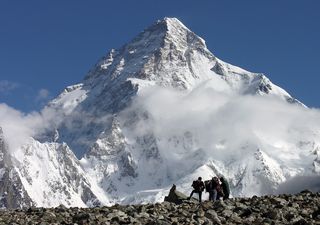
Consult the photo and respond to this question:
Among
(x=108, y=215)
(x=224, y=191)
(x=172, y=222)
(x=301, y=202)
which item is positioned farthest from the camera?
(x=224, y=191)

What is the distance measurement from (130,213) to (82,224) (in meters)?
4.37

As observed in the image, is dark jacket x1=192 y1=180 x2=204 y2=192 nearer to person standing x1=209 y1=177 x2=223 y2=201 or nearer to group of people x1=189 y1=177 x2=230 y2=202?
group of people x1=189 y1=177 x2=230 y2=202

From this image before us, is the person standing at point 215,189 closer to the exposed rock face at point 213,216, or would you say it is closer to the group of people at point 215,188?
the group of people at point 215,188

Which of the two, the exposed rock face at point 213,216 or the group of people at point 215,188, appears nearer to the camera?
the exposed rock face at point 213,216

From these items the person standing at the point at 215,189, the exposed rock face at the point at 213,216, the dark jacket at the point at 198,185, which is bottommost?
the exposed rock face at the point at 213,216

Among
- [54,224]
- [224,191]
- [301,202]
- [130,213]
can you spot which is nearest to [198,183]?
[224,191]

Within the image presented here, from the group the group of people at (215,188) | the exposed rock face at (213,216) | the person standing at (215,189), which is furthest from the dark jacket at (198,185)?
the exposed rock face at (213,216)

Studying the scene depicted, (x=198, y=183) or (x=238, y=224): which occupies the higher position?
(x=198, y=183)

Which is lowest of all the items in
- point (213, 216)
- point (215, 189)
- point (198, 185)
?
point (213, 216)

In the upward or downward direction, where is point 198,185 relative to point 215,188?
upward

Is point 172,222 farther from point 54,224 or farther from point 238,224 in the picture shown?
point 54,224

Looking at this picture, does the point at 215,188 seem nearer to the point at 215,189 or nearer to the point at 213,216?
the point at 215,189

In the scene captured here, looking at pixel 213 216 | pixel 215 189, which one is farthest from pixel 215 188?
pixel 213 216

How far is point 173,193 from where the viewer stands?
53500 mm
